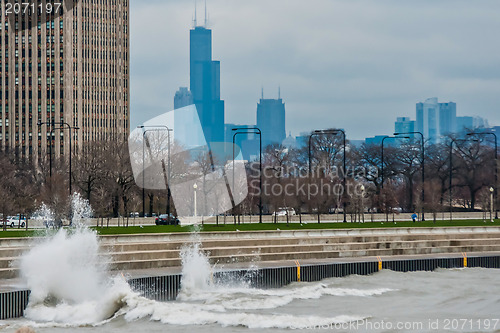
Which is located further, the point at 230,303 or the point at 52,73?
the point at 52,73

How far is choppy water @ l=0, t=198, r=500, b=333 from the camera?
23547mm

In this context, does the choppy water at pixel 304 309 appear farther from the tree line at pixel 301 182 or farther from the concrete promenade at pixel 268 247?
the tree line at pixel 301 182

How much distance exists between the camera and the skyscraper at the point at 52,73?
161m

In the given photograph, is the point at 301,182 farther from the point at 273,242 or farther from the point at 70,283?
the point at 70,283

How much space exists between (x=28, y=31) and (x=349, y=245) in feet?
437

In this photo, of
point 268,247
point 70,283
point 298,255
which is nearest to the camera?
point 70,283

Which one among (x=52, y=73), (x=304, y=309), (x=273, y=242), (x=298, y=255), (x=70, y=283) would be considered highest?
(x=52, y=73)

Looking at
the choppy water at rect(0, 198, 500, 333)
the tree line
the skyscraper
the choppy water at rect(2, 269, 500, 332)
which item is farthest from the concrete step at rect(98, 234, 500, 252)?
the skyscraper

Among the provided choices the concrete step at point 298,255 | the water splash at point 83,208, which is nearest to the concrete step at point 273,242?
the concrete step at point 298,255

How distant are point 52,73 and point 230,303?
467 feet

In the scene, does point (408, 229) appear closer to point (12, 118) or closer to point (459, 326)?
point (459, 326)

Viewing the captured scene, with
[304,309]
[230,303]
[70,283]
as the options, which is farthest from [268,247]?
[70,283]

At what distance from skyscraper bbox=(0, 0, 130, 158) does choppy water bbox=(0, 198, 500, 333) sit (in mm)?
131311

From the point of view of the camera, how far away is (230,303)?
26.8 meters
